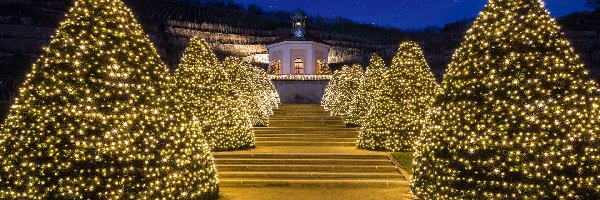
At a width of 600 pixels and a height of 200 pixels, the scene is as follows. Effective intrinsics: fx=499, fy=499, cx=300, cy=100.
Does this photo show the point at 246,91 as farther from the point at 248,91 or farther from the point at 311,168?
the point at 311,168

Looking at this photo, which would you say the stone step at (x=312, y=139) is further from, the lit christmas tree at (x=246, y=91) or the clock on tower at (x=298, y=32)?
the clock on tower at (x=298, y=32)

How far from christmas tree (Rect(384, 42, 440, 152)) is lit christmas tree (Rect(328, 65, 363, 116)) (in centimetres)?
709

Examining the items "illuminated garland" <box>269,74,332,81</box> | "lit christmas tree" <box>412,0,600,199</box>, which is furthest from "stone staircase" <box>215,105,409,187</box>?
"illuminated garland" <box>269,74,332,81</box>

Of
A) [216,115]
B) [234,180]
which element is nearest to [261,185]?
[234,180]

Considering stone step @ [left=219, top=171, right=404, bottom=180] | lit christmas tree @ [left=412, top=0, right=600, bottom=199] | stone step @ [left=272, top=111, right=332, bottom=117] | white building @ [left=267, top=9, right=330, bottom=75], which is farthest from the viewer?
white building @ [left=267, top=9, right=330, bottom=75]

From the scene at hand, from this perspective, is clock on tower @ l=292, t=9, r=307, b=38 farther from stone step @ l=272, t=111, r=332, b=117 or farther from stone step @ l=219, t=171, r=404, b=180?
stone step @ l=219, t=171, r=404, b=180

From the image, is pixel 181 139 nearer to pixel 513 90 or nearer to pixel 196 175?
pixel 196 175

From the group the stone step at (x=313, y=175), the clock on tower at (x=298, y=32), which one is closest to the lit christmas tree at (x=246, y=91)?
the stone step at (x=313, y=175)

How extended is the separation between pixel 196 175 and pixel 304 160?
234 inches

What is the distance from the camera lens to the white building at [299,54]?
4431 cm

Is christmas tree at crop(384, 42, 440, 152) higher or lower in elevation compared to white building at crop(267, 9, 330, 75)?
lower

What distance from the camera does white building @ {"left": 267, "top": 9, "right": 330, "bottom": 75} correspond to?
44312mm

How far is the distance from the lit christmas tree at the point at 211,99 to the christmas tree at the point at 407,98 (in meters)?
4.52

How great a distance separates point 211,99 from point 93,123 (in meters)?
7.90
